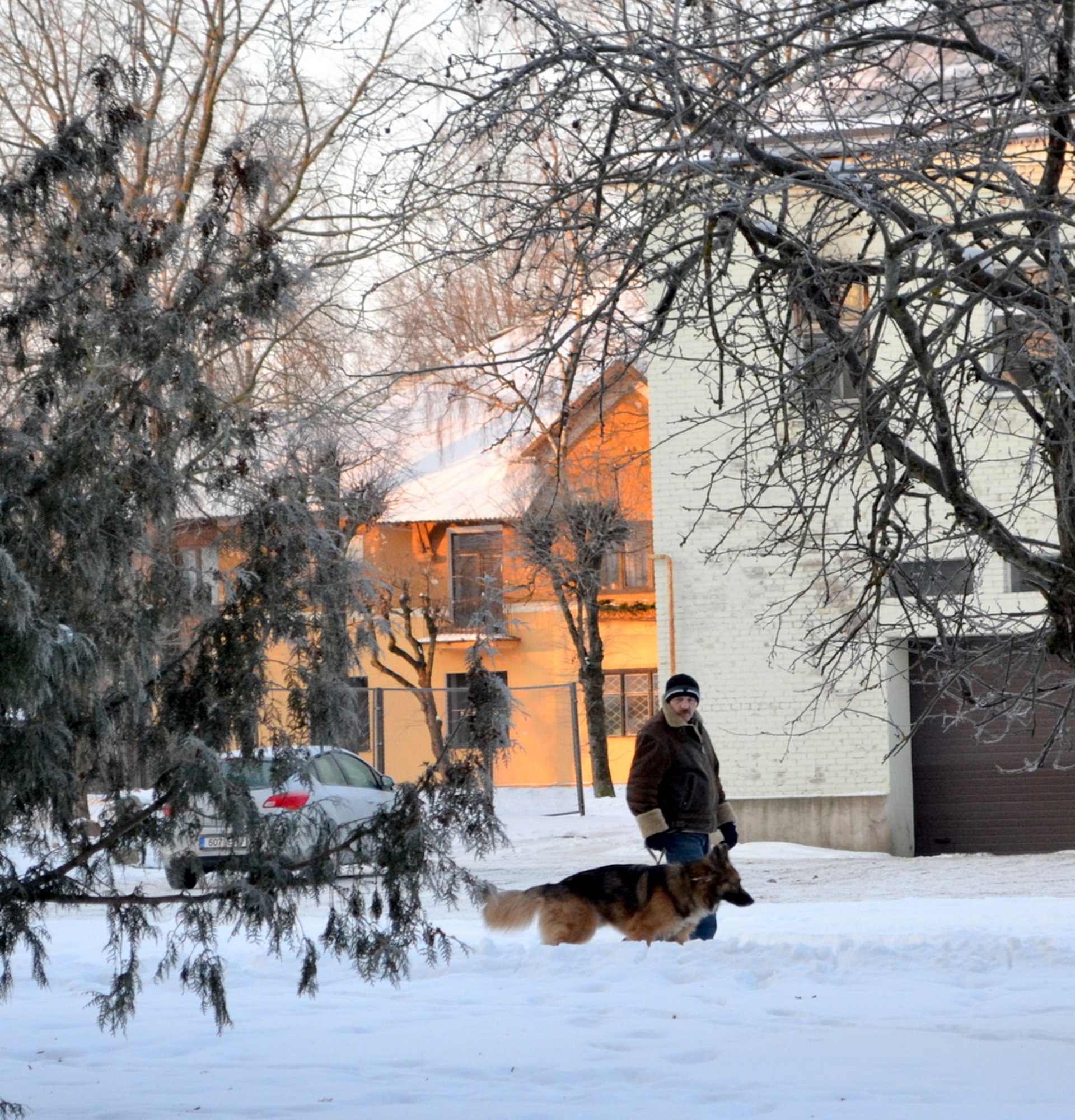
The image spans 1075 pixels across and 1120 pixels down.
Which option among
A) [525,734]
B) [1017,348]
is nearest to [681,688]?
[1017,348]

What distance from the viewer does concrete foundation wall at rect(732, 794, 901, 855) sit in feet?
58.5

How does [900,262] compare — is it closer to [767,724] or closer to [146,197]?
[146,197]

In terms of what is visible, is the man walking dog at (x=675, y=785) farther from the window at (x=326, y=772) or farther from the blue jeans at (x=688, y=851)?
the window at (x=326, y=772)

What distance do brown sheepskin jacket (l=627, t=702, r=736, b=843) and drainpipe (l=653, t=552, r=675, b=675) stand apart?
9.12 metres

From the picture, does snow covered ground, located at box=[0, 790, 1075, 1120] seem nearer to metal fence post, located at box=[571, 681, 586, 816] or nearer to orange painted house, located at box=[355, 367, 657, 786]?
metal fence post, located at box=[571, 681, 586, 816]

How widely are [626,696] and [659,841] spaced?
25258 millimetres

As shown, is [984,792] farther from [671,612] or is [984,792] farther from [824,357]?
[824,357]

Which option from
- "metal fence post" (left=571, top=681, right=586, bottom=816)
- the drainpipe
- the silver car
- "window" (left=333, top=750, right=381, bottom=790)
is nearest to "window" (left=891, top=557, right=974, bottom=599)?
"window" (left=333, top=750, right=381, bottom=790)

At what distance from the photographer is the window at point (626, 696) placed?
34375mm

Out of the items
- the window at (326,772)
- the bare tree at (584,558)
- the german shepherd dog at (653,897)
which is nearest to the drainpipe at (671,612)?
the bare tree at (584,558)

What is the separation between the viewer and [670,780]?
9266 mm

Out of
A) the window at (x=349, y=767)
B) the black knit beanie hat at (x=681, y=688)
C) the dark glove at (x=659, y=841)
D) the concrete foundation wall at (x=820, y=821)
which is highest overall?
the black knit beanie hat at (x=681, y=688)

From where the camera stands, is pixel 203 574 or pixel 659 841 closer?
pixel 203 574

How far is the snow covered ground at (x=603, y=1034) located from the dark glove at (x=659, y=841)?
659 mm
